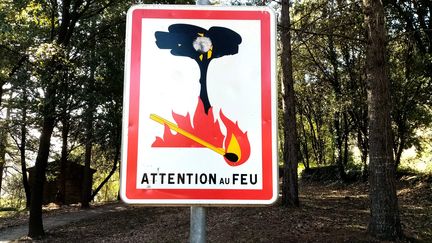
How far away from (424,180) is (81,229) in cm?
1601

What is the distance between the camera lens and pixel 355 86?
26.1 metres

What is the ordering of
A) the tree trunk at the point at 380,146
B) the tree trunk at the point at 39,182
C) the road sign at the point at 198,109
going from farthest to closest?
the tree trunk at the point at 39,182
the tree trunk at the point at 380,146
the road sign at the point at 198,109

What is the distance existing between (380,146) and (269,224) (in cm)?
456

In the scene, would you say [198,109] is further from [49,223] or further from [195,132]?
[49,223]

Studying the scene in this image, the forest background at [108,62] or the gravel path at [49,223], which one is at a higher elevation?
the forest background at [108,62]

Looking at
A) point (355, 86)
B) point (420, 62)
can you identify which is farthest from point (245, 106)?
point (355, 86)

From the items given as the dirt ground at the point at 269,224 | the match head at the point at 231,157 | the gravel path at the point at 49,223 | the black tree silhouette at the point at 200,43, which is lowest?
the gravel path at the point at 49,223

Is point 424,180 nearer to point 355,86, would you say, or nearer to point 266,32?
point 355,86

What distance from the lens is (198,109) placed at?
5.31 feet

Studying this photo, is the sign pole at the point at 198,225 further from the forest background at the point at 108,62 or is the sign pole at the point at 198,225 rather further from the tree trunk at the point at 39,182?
the tree trunk at the point at 39,182

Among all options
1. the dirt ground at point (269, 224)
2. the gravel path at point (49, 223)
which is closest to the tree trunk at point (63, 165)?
the gravel path at point (49, 223)

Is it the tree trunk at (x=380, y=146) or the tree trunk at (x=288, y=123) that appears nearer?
the tree trunk at (x=380, y=146)

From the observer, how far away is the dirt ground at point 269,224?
431 inches

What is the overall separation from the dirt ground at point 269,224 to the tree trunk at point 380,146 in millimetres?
449
